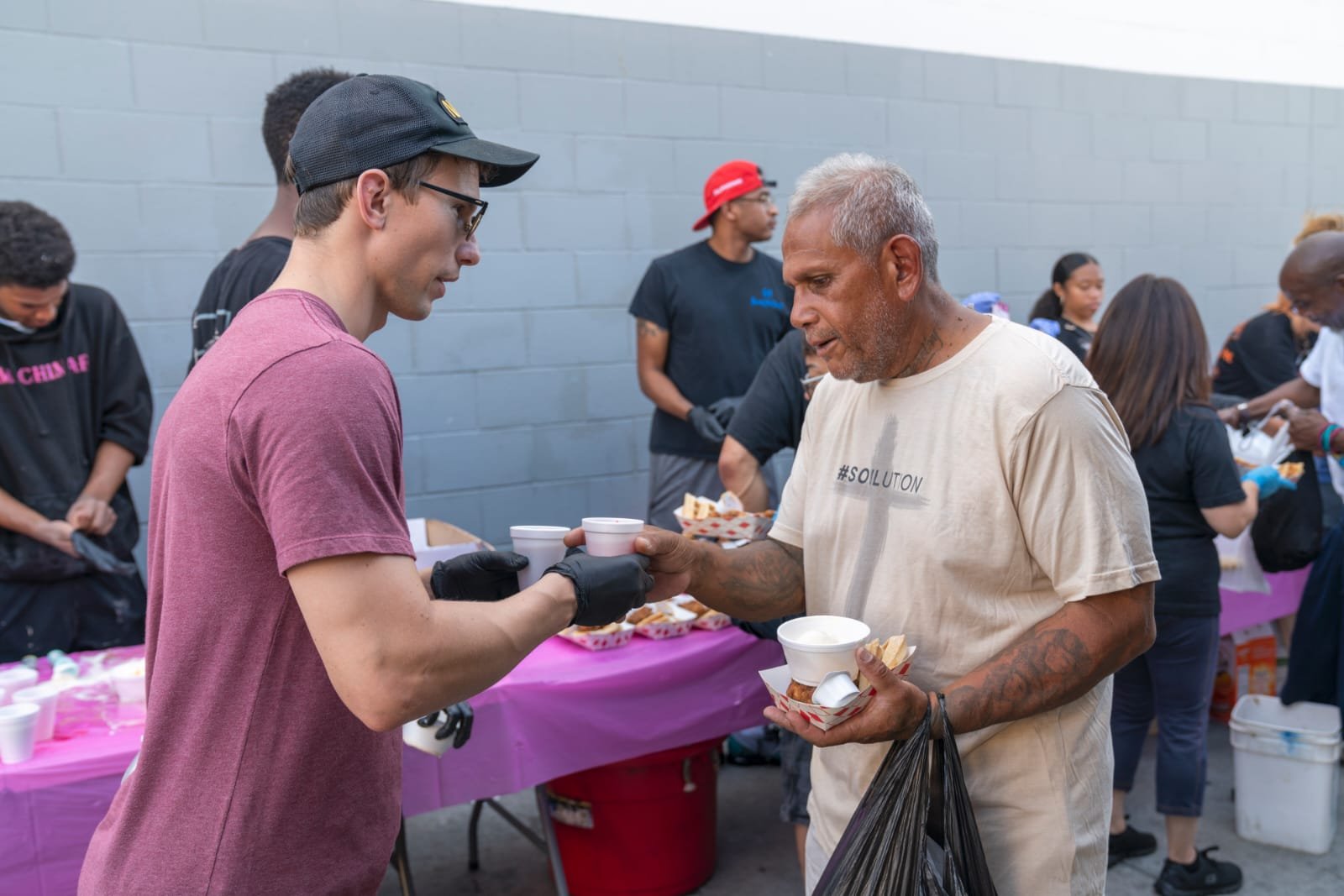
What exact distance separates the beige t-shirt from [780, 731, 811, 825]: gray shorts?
135 cm

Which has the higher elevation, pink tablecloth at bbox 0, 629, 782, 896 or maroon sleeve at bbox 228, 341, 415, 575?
maroon sleeve at bbox 228, 341, 415, 575

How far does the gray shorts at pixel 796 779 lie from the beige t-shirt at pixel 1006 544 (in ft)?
4.43

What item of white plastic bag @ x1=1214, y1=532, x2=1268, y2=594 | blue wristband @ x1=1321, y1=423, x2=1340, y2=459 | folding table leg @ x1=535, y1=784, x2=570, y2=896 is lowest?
folding table leg @ x1=535, y1=784, x2=570, y2=896

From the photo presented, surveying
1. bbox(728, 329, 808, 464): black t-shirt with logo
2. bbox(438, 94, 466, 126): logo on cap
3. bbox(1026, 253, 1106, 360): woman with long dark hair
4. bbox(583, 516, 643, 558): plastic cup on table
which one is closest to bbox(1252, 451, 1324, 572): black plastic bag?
bbox(1026, 253, 1106, 360): woman with long dark hair

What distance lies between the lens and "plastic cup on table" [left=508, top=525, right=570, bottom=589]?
2035 millimetres

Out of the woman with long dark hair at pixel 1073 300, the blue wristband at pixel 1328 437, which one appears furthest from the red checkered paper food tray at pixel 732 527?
the woman with long dark hair at pixel 1073 300

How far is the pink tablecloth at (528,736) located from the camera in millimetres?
2303

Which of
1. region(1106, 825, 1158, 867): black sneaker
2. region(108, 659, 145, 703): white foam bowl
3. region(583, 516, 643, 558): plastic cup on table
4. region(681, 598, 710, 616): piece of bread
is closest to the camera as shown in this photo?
region(583, 516, 643, 558): plastic cup on table

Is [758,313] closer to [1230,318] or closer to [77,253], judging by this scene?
[77,253]

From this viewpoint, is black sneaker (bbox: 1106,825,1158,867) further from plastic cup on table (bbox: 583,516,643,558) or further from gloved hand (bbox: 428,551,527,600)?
gloved hand (bbox: 428,551,527,600)

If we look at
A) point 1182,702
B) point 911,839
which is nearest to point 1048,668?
point 911,839

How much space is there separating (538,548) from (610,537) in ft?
0.64

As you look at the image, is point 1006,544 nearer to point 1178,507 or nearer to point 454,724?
point 454,724

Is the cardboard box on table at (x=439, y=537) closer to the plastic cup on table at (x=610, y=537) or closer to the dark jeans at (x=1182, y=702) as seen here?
the plastic cup on table at (x=610, y=537)
